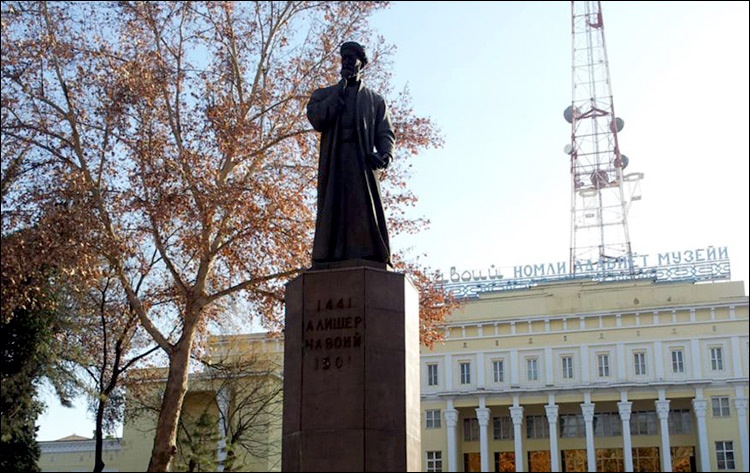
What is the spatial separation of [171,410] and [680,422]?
1734 inches

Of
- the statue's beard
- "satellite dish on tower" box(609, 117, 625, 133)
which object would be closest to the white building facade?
"satellite dish on tower" box(609, 117, 625, 133)

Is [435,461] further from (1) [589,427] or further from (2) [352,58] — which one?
(2) [352,58]

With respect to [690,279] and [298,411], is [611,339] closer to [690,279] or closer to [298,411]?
[690,279]

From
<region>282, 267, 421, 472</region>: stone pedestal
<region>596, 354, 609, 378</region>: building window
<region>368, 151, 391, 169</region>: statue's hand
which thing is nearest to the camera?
<region>282, 267, 421, 472</region>: stone pedestal

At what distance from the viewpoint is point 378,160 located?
11.9 meters

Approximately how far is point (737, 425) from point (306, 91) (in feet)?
133

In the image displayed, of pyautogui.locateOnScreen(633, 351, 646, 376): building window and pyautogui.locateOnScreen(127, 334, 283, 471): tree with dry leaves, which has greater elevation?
pyautogui.locateOnScreen(633, 351, 646, 376): building window

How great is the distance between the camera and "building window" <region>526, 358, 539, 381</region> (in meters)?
61.9

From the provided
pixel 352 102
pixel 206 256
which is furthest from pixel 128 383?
pixel 352 102

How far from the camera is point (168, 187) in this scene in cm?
2334

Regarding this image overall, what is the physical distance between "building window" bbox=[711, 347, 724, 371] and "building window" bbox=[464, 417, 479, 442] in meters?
15.5

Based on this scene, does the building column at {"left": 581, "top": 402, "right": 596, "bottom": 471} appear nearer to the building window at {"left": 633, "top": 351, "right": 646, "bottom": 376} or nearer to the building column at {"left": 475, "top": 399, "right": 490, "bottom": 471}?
the building window at {"left": 633, "top": 351, "right": 646, "bottom": 376}

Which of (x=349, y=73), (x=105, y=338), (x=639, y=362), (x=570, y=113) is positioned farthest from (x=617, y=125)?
(x=349, y=73)

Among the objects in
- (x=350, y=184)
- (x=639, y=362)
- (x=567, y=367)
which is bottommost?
(x=350, y=184)
